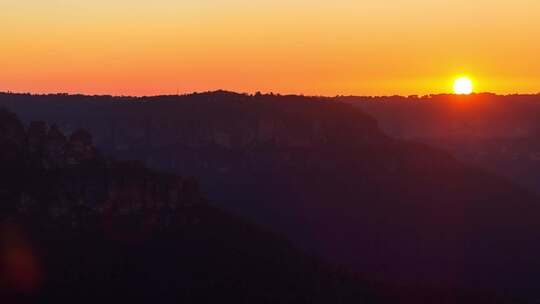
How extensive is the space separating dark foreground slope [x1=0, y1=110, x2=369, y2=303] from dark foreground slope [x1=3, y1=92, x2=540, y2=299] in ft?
119

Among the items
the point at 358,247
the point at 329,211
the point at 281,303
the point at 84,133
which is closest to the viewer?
the point at 281,303

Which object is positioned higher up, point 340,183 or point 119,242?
point 340,183

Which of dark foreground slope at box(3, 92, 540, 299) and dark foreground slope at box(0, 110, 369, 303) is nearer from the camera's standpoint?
dark foreground slope at box(0, 110, 369, 303)

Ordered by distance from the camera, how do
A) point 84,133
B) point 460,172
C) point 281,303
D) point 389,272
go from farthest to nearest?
point 460,172, point 389,272, point 84,133, point 281,303

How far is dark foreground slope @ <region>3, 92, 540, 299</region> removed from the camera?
138 m

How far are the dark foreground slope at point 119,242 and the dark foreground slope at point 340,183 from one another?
36.2 metres

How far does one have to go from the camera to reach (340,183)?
156m

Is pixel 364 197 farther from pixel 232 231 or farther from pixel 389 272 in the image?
pixel 232 231

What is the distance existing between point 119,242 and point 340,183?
7471 cm

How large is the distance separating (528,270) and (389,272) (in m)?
19.9

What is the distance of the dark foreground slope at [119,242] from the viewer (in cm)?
7856

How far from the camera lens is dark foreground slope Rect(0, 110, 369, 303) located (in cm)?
7856

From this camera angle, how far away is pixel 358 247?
5497 inches

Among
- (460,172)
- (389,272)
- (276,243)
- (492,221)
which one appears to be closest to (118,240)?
(276,243)
